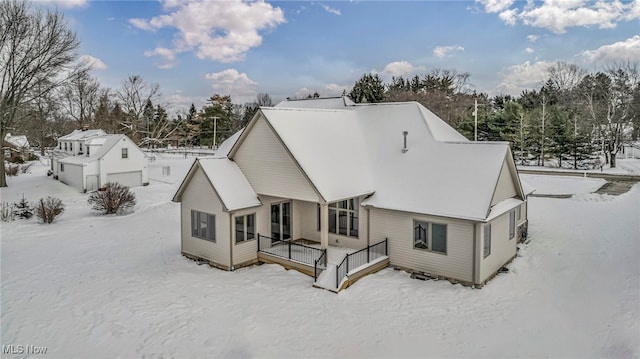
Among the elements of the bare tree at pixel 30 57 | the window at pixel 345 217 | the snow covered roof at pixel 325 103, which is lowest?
the window at pixel 345 217

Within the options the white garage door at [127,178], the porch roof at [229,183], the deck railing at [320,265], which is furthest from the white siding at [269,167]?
the white garage door at [127,178]

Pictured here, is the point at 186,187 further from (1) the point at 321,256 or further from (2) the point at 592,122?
(2) the point at 592,122

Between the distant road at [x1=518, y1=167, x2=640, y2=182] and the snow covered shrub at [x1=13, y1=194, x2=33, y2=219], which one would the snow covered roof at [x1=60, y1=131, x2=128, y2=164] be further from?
the distant road at [x1=518, y1=167, x2=640, y2=182]

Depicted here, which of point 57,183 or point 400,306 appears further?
point 57,183

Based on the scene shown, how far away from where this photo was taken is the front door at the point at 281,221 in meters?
16.5

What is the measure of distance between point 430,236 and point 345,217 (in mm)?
3439

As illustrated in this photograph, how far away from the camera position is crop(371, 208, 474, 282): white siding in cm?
1304

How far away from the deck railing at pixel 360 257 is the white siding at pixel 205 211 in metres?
4.32

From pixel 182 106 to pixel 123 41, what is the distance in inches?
2529

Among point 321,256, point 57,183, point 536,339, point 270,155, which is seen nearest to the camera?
point 536,339

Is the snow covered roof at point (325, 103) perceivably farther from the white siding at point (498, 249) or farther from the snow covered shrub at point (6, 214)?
the snow covered shrub at point (6, 214)

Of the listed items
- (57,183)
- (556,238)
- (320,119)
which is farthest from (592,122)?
(57,183)

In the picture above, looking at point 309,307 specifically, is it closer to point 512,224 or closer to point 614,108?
point 512,224

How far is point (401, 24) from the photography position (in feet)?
68.7
